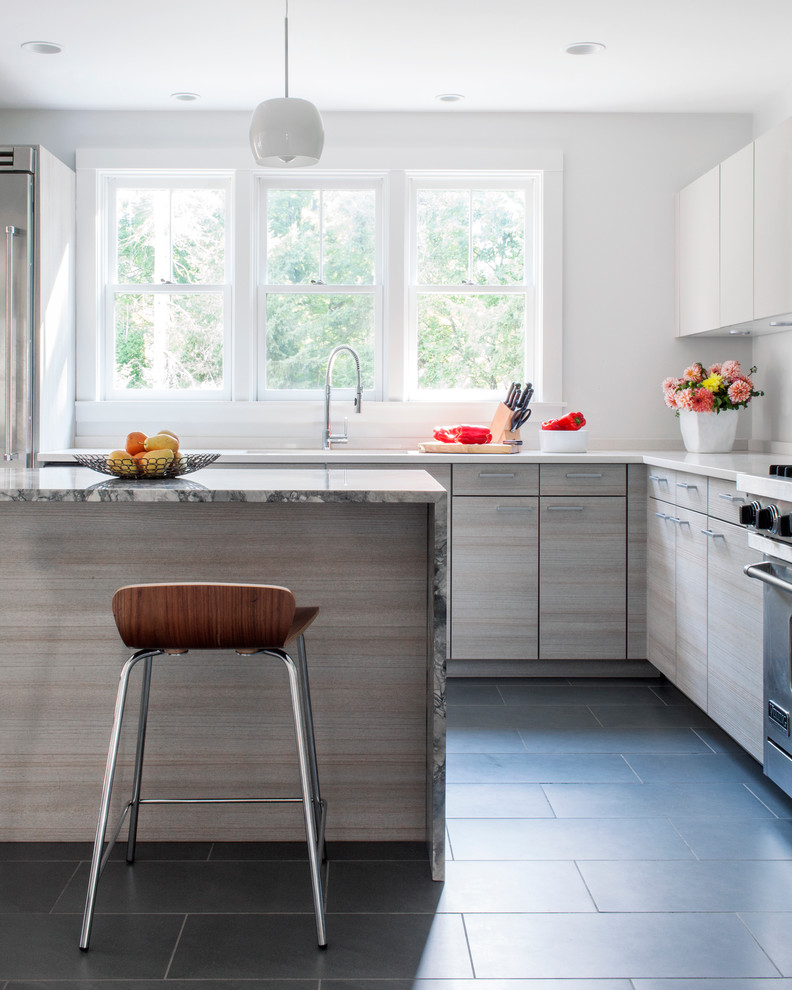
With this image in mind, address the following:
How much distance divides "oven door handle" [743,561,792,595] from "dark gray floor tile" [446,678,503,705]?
1.32 metres

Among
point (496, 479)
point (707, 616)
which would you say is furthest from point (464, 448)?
point (707, 616)

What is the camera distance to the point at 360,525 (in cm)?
230

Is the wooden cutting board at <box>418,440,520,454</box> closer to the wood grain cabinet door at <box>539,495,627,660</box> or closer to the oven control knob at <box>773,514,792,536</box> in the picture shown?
the wood grain cabinet door at <box>539,495,627,660</box>

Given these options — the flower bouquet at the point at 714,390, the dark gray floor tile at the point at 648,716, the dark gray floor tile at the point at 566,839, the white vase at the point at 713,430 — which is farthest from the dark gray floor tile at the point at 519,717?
the flower bouquet at the point at 714,390

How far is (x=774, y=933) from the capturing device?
6.32ft

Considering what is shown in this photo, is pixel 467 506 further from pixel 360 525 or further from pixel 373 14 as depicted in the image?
pixel 373 14

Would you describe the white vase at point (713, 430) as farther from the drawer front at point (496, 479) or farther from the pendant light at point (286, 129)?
the pendant light at point (286, 129)

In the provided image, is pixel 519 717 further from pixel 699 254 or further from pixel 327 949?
pixel 699 254

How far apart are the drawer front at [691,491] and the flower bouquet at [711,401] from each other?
58cm

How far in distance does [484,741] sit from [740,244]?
85.8 inches

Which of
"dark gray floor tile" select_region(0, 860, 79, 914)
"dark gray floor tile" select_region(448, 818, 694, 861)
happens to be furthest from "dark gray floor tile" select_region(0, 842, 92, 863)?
"dark gray floor tile" select_region(448, 818, 694, 861)

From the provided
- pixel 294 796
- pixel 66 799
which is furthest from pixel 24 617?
pixel 294 796

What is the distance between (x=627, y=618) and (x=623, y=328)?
58.0 inches

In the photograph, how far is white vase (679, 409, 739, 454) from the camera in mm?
3957
